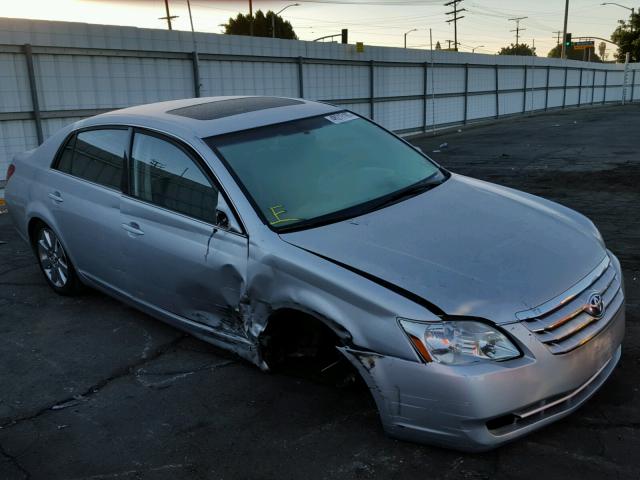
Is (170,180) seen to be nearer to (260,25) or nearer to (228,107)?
(228,107)

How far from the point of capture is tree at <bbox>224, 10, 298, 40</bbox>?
250 feet

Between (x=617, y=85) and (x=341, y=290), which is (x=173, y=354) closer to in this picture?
(x=341, y=290)

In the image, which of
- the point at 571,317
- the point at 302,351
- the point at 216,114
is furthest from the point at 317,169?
the point at 571,317

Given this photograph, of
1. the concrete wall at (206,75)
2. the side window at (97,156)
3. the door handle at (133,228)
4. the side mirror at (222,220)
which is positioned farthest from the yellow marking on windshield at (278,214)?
the concrete wall at (206,75)

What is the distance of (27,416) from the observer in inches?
130

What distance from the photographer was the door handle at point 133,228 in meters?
3.79

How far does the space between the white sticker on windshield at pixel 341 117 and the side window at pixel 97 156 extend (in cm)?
141

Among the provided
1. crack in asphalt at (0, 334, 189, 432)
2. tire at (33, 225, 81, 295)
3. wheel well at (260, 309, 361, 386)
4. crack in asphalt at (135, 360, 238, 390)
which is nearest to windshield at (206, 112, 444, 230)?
wheel well at (260, 309, 361, 386)

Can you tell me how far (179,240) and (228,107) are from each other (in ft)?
3.67

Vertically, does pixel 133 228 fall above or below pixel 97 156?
below

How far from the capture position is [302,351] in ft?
10.7

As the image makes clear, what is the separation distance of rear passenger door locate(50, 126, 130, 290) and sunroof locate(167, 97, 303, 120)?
0.47 metres

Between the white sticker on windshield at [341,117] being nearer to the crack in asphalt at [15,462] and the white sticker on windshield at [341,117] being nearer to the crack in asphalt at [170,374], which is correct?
the crack in asphalt at [170,374]

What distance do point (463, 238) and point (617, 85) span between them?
53.9 meters
